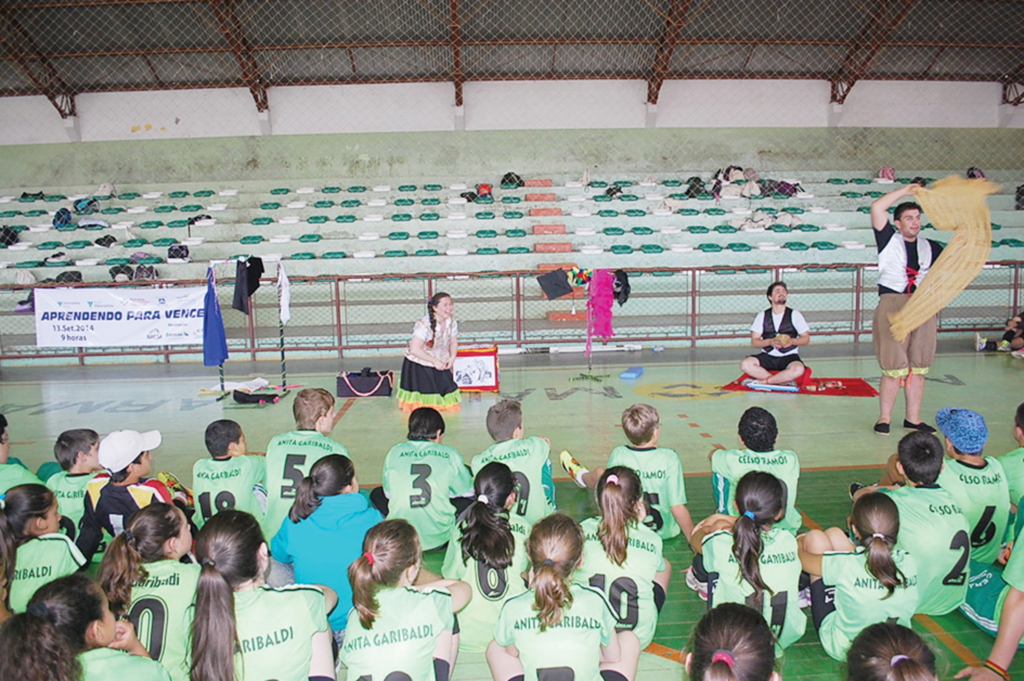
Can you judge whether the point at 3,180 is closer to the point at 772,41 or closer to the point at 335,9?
the point at 335,9

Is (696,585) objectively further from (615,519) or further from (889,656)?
(889,656)

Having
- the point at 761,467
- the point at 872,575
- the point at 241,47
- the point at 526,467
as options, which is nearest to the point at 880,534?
the point at 872,575

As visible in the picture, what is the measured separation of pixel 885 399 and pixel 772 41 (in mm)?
14349

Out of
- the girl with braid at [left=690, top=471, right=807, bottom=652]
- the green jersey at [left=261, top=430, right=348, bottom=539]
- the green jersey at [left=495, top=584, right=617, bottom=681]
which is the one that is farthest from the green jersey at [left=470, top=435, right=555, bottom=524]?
the green jersey at [left=495, top=584, right=617, bottom=681]

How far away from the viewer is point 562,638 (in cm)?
248

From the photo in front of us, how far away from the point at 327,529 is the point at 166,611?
0.81 metres

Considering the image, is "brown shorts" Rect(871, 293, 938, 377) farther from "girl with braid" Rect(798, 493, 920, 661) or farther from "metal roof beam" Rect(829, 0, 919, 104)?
"metal roof beam" Rect(829, 0, 919, 104)

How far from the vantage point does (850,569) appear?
2863 mm

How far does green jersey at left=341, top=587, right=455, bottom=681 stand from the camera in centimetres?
247

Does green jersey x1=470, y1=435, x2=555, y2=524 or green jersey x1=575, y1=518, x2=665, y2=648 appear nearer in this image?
green jersey x1=575, y1=518, x2=665, y2=648

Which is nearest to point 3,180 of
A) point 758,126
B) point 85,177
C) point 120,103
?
point 85,177

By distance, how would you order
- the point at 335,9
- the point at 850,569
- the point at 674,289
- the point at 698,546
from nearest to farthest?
the point at 850,569 → the point at 698,546 → the point at 674,289 → the point at 335,9

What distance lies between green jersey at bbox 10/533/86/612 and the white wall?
17321 millimetres

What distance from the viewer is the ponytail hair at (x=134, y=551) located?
2.60 meters
